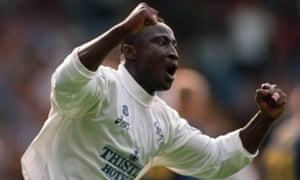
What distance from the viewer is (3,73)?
59.5 ft

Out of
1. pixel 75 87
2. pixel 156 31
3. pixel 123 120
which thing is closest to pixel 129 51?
pixel 156 31

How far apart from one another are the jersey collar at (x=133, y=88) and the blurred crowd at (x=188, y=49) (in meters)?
6.41

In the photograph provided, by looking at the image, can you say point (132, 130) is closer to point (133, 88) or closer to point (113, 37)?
point (133, 88)

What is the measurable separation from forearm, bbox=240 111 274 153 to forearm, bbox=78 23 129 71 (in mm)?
1576

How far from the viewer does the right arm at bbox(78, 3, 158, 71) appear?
28.8 ft

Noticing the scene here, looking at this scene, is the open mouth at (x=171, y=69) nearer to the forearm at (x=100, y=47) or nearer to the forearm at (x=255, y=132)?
the forearm at (x=255, y=132)

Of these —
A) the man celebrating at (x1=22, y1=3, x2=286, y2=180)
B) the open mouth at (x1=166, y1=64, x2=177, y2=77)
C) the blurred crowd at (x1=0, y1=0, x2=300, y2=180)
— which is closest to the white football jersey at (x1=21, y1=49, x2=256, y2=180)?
the man celebrating at (x1=22, y1=3, x2=286, y2=180)

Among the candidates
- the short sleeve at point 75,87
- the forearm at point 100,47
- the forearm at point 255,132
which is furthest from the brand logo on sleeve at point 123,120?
the forearm at point 255,132

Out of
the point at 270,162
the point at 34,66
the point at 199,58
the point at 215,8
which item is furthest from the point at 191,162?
the point at 215,8

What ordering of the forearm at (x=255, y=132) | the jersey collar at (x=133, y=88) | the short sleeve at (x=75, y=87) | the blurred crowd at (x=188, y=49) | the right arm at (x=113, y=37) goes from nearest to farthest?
the right arm at (x=113, y=37) < the short sleeve at (x=75, y=87) < the jersey collar at (x=133, y=88) < the forearm at (x=255, y=132) < the blurred crowd at (x=188, y=49)

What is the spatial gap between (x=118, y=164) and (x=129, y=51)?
72 cm

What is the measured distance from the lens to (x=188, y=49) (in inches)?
801

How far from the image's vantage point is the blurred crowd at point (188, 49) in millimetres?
17203

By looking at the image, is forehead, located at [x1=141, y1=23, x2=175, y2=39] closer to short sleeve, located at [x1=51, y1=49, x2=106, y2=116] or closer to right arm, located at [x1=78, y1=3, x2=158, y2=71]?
short sleeve, located at [x1=51, y1=49, x2=106, y2=116]
